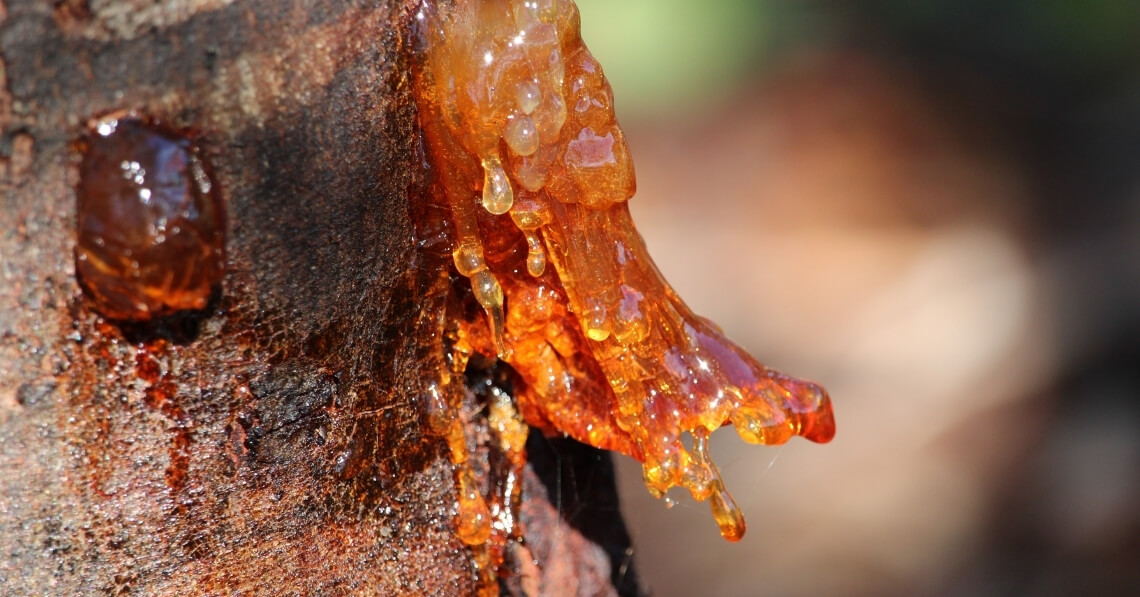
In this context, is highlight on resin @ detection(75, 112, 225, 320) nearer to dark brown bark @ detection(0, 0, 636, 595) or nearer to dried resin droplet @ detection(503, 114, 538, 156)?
dark brown bark @ detection(0, 0, 636, 595)

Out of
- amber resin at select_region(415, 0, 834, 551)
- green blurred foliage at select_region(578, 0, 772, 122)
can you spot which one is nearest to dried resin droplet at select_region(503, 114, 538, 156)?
amber resin at select_region(415, 0, 834, 551)

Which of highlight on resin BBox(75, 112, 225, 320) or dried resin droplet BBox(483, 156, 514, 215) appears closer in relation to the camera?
highlight on resin BBox(75, 112, 225, 320)

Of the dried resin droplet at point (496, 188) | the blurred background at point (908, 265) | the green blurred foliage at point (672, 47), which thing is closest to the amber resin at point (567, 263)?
the dried resin droplet at point (496, 188)

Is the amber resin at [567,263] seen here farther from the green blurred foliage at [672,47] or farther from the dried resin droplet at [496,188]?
the green blurred foliage at [672,47]

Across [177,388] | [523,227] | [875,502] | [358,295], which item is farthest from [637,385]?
[875,502]

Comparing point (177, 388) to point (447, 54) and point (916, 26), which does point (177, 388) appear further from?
point (916, 26)
